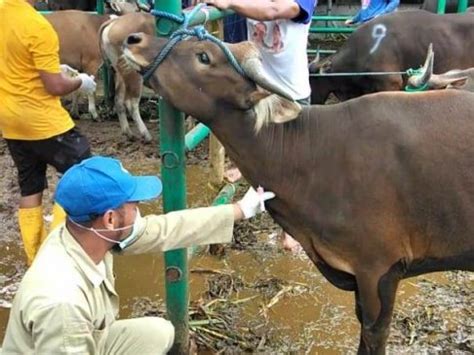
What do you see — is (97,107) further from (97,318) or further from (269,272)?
(97,318)

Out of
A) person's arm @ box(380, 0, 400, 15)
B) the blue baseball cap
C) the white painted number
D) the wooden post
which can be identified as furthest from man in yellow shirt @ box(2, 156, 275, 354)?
person's arm @ box(380, 0, 400, 15)

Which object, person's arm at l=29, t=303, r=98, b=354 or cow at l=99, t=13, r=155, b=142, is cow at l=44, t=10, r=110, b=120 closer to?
cow at l=99, t=13, r=155, b=142

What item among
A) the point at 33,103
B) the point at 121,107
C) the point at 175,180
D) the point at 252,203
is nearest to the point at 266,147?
the point at 252,203

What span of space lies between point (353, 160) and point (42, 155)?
193 centimetres

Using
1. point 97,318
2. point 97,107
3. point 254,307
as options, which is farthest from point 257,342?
point 97,107

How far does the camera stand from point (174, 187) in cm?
332

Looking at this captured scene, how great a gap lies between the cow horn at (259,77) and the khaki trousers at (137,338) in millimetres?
1110

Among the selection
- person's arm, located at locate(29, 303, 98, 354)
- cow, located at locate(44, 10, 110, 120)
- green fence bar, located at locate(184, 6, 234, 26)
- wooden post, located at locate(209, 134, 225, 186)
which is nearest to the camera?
person's arm, located at locate(29, 303, 98, 354)

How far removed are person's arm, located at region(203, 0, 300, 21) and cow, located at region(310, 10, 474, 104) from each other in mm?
3667

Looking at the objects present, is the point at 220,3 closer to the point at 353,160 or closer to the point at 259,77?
the point at 259,77

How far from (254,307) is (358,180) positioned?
139cm

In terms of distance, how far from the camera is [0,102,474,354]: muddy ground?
12.7ft

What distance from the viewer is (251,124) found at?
10.6ft

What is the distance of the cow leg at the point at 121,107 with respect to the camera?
7.61 metres
